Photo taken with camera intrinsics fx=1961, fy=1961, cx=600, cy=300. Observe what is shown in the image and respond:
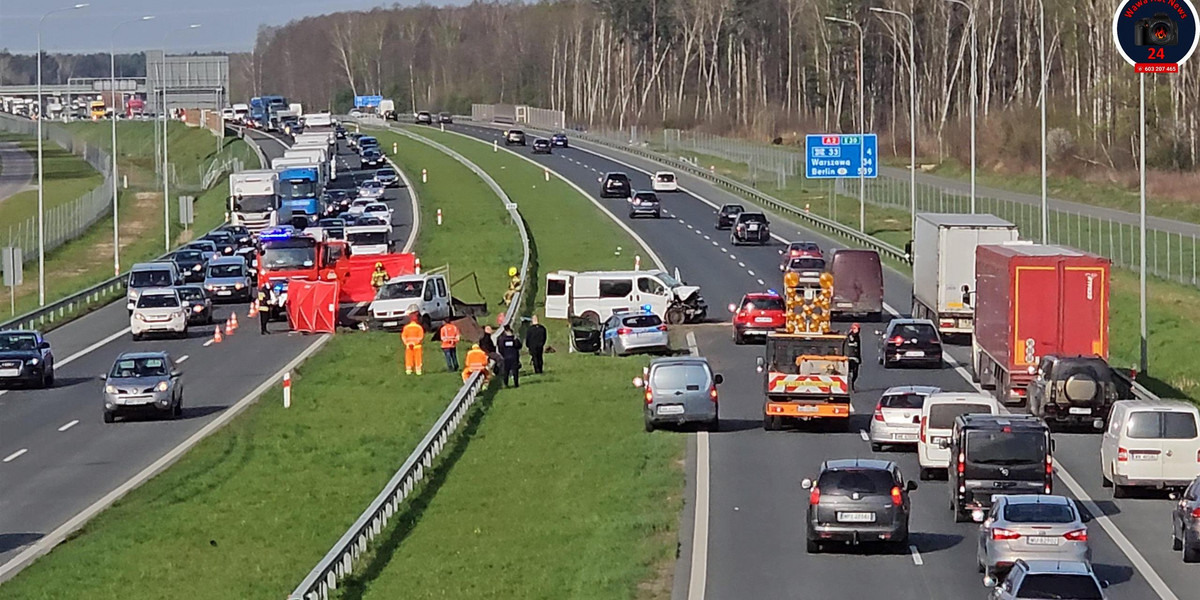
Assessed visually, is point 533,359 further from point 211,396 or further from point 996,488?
point 996,488

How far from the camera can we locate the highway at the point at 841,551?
2505cm

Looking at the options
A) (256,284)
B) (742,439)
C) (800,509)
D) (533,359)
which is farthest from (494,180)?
(800,509)

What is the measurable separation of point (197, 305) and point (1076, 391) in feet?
104

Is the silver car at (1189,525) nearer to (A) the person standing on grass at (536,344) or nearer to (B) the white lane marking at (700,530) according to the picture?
(B) the white lane marking at (700,530)

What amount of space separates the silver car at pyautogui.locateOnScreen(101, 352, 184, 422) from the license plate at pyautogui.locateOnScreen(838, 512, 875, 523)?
19745 millimetres

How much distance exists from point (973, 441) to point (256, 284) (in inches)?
1693

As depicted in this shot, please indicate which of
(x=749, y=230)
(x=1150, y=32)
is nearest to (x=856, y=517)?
(x=1150, y=32)

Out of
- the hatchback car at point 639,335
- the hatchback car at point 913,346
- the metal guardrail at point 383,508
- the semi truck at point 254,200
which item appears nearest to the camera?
the metal guardrail at point 383,508

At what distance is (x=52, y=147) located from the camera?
7815 inches

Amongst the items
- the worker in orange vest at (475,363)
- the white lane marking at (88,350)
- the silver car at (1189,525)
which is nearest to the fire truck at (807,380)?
the worker in orange vest at (475,363)

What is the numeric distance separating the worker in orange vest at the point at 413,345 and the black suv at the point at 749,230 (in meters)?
34.3

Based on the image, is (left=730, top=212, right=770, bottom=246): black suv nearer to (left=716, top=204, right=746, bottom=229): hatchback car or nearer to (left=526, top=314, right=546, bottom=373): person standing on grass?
(left=716, top=204, right=746, bottom=229): hatchback car

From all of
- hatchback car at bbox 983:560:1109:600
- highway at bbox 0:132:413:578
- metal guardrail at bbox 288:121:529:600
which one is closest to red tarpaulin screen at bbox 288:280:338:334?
highway at bbox 0:132:413:578

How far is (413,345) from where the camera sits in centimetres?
4831
